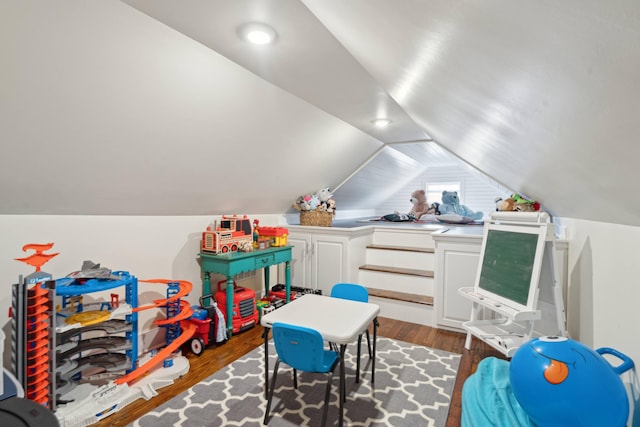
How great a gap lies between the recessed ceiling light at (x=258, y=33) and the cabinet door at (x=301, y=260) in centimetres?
261

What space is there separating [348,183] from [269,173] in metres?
2.01

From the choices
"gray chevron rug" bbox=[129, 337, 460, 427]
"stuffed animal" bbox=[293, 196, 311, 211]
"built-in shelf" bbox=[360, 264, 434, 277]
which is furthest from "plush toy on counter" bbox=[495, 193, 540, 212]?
"stuffed animal" bbox=[293, 196, 311, 211]

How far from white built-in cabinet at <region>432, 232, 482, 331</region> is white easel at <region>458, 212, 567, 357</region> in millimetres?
405

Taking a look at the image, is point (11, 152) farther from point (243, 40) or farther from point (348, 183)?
point (348, 183)

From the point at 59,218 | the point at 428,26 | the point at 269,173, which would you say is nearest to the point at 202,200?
the point at 269,173

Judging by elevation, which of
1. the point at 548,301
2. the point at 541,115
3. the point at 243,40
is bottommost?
the point at 548,301

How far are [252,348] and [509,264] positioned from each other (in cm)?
218

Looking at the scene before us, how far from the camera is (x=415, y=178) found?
750 cm

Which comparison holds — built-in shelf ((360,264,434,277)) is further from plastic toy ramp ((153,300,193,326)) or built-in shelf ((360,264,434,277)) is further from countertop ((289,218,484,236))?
plastic toy ramp ((153,300,193,326))

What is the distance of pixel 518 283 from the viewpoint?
7.28ft

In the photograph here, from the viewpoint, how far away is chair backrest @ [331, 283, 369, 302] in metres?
2.37

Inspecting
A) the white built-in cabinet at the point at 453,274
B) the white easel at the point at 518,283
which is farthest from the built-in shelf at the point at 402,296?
the white easel at the point at 518,283

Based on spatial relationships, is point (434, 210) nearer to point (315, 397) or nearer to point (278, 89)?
point (278, 89)

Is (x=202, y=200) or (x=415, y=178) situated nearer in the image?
(x=202, y=200)
